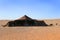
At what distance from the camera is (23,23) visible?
32219mm

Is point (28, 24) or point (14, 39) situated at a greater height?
point (28, 24)

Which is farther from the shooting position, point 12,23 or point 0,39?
point 12,23

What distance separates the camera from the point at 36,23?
3247 cm

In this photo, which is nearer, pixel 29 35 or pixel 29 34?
pixel 29 35

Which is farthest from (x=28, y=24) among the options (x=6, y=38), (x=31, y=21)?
(x=6, y=38)

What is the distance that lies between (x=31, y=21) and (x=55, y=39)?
53.6ft

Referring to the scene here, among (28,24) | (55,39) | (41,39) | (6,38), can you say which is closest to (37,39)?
(41,39)

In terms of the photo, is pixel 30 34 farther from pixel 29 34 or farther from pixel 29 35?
pixel 29 35

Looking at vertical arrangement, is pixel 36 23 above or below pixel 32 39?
above

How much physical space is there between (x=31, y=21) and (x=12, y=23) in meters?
3.05

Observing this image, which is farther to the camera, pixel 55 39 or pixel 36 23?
pixel 36 23

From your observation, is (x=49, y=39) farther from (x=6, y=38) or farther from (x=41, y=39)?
(x=6, y=38)

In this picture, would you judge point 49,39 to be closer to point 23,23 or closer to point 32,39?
point 32,39

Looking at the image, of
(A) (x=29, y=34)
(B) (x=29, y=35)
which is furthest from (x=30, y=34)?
(B) (x=29, y=35)
